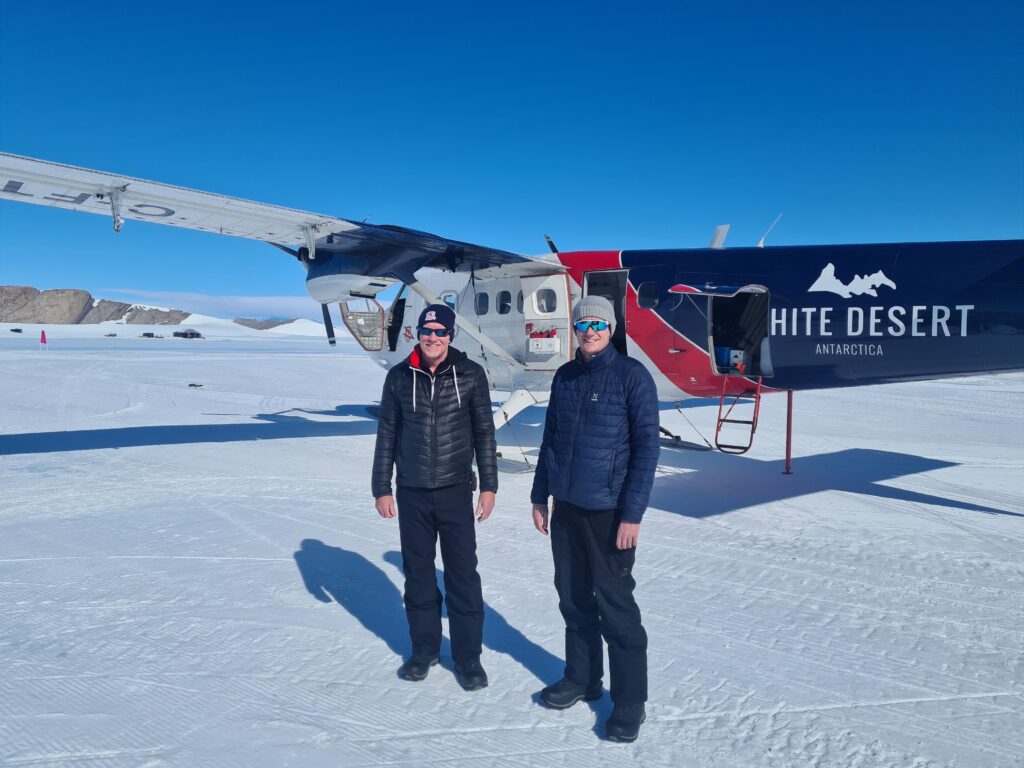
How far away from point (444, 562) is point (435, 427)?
2.50 ft

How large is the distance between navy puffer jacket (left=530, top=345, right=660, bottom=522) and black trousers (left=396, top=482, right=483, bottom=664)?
24.2 inches

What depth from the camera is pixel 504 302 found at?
978 cm

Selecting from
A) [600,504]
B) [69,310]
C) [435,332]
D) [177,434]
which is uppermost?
[69,310]

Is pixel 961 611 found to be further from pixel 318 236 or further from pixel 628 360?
pixel 318 236

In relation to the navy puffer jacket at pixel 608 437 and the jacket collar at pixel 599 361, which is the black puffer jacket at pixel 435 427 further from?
the jacket collar at pixel 599 361

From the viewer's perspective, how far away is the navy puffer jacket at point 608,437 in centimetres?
304

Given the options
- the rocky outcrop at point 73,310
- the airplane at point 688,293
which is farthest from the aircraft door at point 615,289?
the rocky outcrop at point 73,310

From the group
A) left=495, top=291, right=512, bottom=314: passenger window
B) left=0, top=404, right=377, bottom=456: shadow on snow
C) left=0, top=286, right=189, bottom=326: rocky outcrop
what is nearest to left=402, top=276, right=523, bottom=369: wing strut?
left=495, top=291, right=512, bottom=314: passenger window

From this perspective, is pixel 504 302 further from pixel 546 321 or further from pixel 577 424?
pixel 577 424

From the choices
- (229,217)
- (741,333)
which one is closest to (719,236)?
(741,333)

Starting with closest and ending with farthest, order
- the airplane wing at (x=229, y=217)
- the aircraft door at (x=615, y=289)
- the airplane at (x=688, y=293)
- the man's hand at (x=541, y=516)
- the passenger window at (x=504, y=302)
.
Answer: the man's hand at (x=541, y=516)
the airplane wing at (x=229, y=217)
the airplane at (x=688, y=293)
the aircraft door at (x=615, y=289)
the passenger window at (x=504, y=302)

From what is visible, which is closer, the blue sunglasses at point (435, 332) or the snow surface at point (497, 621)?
the snow surface at point (497, 621)

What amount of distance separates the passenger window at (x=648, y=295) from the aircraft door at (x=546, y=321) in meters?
1.12

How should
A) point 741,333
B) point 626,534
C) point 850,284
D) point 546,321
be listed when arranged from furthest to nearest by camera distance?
point 546,321
point 741,333
point 850,284
point 626,534
